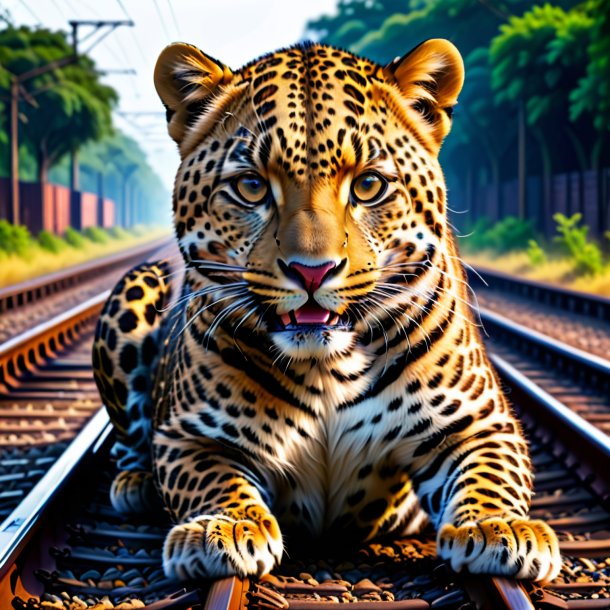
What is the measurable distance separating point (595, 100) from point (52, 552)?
57.6 feet

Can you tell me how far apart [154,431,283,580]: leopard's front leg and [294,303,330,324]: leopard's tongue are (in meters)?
0.55

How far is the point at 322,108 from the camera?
2387mm

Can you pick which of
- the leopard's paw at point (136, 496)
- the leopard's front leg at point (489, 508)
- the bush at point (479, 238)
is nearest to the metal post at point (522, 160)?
the bush at point (479, 238)

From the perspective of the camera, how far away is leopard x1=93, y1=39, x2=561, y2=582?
7.66ft

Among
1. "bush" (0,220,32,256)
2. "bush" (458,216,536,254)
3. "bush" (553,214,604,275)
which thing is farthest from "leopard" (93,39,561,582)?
"bush" (458,216,536,254)

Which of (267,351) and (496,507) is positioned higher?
(267,351)

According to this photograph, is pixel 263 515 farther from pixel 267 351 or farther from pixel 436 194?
pixel 436 194

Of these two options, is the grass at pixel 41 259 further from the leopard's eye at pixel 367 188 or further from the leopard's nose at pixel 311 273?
the leopard's nose at pixel 311 273

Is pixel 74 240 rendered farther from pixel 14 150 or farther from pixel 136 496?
pixel 136 496

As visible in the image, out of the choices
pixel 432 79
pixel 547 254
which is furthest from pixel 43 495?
pixel 547 254

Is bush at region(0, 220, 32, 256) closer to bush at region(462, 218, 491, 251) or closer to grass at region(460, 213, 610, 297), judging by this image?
grass at region(460, 213, 610, 297)

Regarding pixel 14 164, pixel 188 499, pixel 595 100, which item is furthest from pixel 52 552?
pixel 14 164

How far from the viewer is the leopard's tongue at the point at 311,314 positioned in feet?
7.52

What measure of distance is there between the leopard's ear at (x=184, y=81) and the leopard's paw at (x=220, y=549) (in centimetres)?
104
